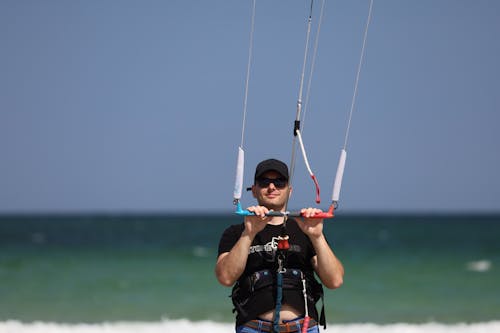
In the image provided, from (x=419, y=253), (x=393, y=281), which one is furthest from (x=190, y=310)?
(x=419, y=253)

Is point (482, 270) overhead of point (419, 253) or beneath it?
overhead

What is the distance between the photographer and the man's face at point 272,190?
4.40m

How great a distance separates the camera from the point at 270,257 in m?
4.45

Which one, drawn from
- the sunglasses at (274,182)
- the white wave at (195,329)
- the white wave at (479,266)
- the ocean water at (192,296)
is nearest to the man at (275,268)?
the sunglasses at (274,182)

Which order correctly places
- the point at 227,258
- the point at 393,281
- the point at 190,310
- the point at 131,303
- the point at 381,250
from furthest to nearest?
the point at 381,250, the point at 393,281, the point at 131,303, the point at 190,310, the point at 227,258

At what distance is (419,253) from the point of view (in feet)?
127

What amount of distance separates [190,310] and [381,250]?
26.5 m

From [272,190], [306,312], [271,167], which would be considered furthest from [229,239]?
[306,312]

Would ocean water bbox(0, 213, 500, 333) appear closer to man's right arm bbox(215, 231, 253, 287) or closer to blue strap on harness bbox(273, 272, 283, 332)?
blue strap on harness bbox(273, 272, 283, 332)

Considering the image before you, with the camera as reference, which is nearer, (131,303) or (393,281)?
(131,303)

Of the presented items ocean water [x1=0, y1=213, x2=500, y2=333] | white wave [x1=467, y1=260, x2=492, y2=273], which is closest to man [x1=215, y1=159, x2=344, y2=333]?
ocean water [x1=0, y1=213, x2=500, y2=333]

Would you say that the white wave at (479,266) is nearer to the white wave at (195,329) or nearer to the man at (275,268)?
the white wave at (195,329)

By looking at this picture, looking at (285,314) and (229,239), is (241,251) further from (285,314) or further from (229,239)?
(285,314)

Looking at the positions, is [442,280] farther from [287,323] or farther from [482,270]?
[287,323]
